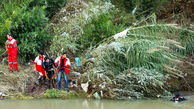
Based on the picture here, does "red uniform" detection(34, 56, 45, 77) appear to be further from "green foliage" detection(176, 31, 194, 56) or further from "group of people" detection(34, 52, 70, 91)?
"green foliage" detection(176, 31, 194, 56)

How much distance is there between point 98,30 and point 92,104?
3.50m

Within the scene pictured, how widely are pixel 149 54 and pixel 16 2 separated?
661 cm

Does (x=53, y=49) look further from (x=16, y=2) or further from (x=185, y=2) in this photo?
(x=185, y=2)

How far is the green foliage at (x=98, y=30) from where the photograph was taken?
11748 mm

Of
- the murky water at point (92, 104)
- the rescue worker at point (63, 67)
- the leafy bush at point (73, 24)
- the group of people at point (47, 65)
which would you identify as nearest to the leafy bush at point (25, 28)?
the leafy bush at point (73, 24)

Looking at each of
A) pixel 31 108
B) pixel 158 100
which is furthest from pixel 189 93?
pixel 31 108

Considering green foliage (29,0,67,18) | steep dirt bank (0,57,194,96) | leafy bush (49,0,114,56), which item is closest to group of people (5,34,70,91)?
steep dirt bank (0,57,194,96)

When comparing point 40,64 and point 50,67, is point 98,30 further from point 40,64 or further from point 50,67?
point 40,64

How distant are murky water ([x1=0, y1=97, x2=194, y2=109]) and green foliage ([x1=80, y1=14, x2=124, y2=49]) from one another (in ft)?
9.60

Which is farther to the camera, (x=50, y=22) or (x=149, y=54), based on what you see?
(x=50, y=22)

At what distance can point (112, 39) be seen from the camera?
445 inches

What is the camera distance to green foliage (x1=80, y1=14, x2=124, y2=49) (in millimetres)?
11748

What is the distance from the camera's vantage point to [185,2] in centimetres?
1434

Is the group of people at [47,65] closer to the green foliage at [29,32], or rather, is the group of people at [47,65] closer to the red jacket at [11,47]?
the red jacket at [11,47]
